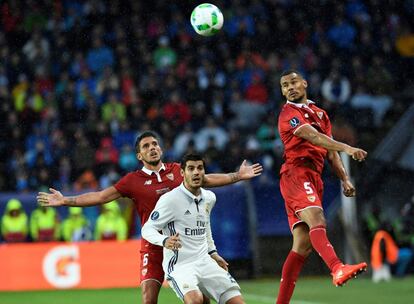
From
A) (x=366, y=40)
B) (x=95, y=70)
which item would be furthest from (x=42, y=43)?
(x=366, y=40)

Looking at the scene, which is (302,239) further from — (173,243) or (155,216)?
(173,243)

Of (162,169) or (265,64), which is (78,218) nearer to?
(265,64)

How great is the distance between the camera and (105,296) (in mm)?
16031

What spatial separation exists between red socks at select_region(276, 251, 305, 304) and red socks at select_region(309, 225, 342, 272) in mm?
239

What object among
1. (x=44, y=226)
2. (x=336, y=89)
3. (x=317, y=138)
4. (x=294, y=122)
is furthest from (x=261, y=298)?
(x=336, y=89)

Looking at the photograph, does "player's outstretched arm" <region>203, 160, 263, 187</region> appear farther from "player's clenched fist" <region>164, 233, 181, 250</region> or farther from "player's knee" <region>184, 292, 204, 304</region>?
"player's knee" <region>184, 292, 204, 304</region>

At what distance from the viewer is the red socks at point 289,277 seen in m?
9.66

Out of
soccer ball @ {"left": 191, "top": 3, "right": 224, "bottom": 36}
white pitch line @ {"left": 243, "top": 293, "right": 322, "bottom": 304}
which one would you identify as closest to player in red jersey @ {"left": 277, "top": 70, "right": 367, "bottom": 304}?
soccer ball @ {"left": 191, "top": 3, "right": 224, "bottom": 36}

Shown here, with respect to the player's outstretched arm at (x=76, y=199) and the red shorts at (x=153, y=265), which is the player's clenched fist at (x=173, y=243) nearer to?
the red shorts at (x=153, y=265)

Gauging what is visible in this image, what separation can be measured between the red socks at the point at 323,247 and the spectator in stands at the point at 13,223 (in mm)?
10414

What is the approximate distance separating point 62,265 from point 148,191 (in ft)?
28.6

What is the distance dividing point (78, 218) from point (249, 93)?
15.9 ft

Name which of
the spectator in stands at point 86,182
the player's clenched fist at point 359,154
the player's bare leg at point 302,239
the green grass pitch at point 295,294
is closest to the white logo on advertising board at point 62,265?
the green grass pitch at point 295,294

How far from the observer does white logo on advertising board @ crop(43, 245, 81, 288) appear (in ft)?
59.5
